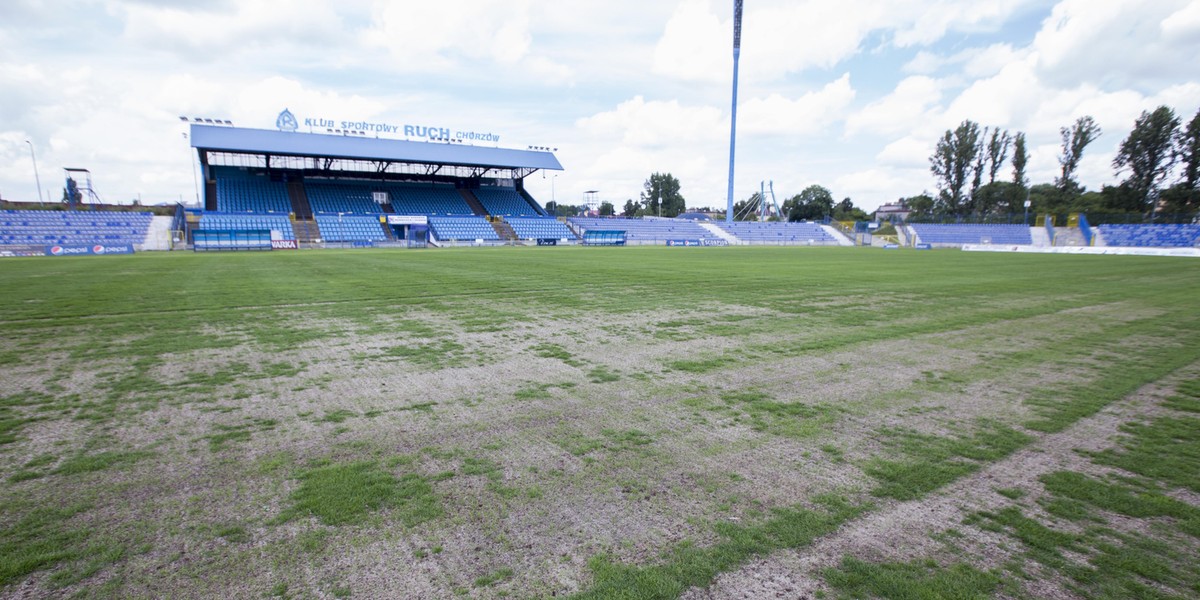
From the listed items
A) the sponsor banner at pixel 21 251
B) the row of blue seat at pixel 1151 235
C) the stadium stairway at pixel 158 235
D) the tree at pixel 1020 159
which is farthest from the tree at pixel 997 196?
the sponsor banner at pixel 21 251

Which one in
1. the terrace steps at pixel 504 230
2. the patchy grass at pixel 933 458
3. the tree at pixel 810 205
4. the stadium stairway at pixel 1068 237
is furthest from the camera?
the tree at pixel 810 205

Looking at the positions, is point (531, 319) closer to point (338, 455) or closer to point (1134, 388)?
point (338, 455)

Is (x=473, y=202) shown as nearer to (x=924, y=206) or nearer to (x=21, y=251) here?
(x=21, y=251)

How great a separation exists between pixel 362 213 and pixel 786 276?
1903 inches

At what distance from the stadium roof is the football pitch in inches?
1893

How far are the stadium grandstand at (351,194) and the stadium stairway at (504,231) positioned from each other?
0.11 metres

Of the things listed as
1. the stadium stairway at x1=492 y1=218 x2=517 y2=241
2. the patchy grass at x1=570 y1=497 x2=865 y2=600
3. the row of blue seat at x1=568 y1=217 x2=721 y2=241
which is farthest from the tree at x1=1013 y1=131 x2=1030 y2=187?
the patchy grass at x1=570 y1=497 x2=865 y2=600

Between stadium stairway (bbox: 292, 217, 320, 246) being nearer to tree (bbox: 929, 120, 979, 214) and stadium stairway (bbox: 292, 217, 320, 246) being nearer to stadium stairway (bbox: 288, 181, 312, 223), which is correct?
stadium stairway (bbox: 288, 181, 312, 223)

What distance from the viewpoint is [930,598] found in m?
2.19

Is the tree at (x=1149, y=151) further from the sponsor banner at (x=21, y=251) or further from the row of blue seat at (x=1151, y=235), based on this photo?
the sponsor banner at (x=21, y=251)

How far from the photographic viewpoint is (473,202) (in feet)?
204

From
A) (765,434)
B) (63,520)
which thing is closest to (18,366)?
(63,520)

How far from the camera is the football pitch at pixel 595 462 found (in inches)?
93.1

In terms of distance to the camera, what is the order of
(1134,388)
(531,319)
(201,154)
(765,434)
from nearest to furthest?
1. (765,434)
2. (1134,388)
3. (531,319)
4. (201,154)
